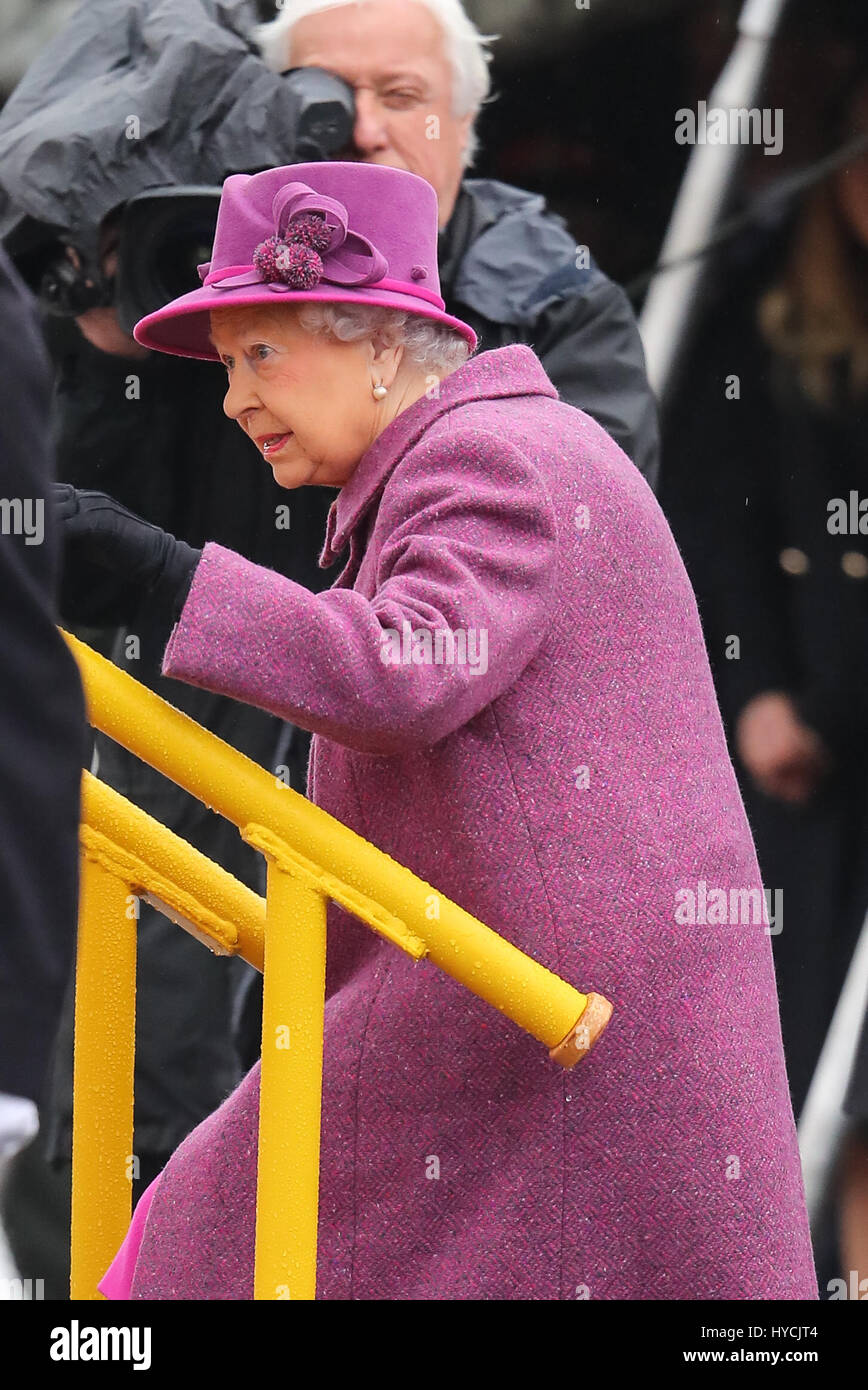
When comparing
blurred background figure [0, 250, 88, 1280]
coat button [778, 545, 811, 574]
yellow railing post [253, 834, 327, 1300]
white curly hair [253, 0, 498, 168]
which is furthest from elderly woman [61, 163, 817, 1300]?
coat button [778, 545, 811, 574]

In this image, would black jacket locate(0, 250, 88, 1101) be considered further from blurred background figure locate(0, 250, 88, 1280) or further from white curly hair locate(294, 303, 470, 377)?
white curly hair locate(294, 303, 470, 377)

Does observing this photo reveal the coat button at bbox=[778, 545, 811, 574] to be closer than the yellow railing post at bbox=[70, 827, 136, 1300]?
No

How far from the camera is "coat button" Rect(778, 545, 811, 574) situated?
291 cm

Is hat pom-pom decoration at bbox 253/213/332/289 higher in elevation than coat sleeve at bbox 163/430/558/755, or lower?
higher

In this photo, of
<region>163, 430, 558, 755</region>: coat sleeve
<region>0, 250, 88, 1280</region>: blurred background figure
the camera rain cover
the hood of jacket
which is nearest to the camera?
<region>0, 250, 88, 1280</region>: blurred background figure

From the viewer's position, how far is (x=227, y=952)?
170 cm

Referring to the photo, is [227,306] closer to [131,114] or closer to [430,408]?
Answer: [430,408]

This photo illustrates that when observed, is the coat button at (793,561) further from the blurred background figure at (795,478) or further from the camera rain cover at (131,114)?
the camera rain cover at (131,114)

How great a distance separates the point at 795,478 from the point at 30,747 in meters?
2.01

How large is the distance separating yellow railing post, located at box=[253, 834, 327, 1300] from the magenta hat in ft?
1.58

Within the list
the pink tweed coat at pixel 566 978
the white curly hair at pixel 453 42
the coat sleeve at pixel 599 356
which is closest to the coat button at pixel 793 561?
the coat sleeve at pixel 599 356

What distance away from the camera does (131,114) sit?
8.55 ft
